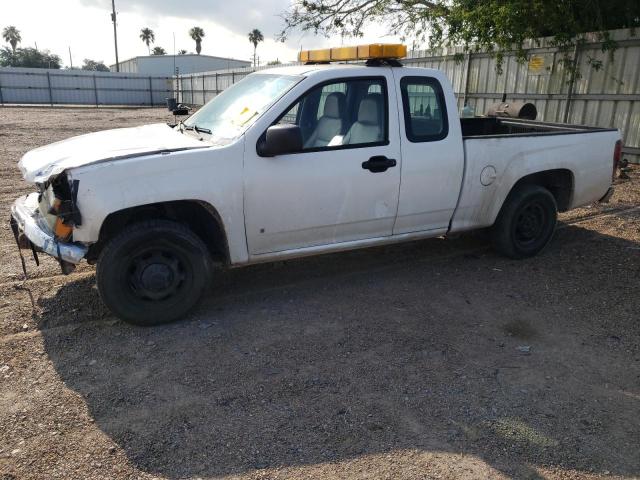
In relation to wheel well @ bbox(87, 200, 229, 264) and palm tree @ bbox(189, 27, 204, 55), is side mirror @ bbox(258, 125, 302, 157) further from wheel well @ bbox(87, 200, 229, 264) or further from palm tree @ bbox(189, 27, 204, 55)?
palm tree @ bbox(189, 27, 204, 55)

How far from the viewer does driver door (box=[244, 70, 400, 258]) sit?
163 inches

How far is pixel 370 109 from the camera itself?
14.9 ft

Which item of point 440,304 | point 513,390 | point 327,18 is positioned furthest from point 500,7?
point 513,390

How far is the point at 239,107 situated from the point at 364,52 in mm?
1174

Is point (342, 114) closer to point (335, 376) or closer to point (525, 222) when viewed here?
point (335, 376)

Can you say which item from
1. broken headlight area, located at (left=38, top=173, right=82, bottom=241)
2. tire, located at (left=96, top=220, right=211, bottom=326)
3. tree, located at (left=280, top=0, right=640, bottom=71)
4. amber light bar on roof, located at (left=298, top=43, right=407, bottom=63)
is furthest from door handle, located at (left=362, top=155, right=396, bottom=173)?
tree, located at (left=280, top=0, right=640, bottom=71)

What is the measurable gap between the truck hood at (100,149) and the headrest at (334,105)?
3.49 feet

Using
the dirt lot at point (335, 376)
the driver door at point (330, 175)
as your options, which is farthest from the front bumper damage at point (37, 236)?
the driver door at point (330, 175)

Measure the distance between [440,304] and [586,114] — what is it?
9.32m

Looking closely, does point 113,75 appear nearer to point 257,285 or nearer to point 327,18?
point 327,18

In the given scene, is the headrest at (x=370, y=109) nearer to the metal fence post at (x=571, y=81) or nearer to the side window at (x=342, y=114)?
the side window at (x=342, y=114)

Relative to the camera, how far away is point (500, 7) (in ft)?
38.6

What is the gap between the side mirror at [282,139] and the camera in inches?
152

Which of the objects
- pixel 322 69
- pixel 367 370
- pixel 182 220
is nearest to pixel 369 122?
pixel 322 69
